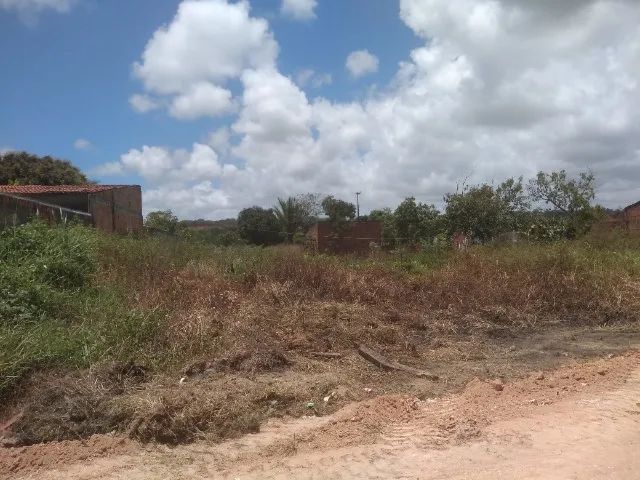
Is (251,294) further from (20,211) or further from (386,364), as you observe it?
(20,211)

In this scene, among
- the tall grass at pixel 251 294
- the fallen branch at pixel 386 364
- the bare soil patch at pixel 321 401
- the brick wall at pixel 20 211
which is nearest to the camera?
the bare soil patch at pixel 321 401

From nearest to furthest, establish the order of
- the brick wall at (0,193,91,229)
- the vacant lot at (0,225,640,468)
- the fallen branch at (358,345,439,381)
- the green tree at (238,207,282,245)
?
the vacant lot at (0,225,640,468)
the fallen branch at (358,345,439,381)
the brick wall at (0,193,91,229)
the green tree at (238,207,282,245)

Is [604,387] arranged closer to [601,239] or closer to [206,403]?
[206,403]

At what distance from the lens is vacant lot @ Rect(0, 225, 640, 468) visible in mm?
5719

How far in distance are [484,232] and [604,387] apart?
15.6 metres

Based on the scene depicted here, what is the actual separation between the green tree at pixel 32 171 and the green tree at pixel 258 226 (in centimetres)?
1029

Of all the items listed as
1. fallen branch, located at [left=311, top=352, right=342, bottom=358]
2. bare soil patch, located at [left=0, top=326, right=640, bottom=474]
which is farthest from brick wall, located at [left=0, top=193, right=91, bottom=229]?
fallen branch, located at [left=311, top=352, right=342, bottom=358]

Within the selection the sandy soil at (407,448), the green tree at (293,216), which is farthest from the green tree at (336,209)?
the sandy soil at (407,448)

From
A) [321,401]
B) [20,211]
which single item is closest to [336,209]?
[20,211]

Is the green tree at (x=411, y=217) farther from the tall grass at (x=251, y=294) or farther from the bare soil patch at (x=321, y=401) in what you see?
the bare soil patch at (x=321, y=401)

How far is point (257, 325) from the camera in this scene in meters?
9.04

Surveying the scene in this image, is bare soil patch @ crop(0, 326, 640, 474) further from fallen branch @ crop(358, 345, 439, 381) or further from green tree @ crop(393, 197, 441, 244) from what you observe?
green tree @ crop(393, 197, 441, 244)

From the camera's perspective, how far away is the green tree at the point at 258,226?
110ft

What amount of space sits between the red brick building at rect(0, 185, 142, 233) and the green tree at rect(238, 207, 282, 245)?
6.21 meters
